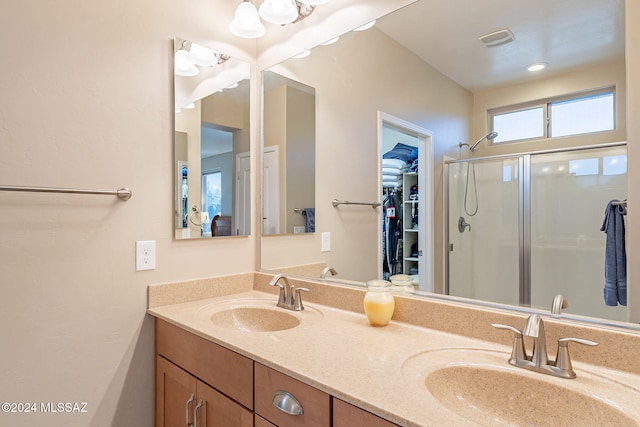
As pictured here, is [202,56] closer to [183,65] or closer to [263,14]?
[183,65]

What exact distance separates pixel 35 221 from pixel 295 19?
1378 mm

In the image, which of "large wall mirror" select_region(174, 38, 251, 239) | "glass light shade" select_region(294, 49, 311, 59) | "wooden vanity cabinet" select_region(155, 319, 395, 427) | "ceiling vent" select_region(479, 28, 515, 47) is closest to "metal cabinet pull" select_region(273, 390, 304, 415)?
"wooden vanity cabinet" select_region(155, 319, 395, 427)

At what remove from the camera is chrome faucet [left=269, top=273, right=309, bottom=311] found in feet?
4.97

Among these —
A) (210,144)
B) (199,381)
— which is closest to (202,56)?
(210,144)

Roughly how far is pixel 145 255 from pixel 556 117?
5.07 feet

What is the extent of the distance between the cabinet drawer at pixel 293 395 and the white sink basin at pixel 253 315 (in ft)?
1.33

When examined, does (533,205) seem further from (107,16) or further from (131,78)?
(107,16)

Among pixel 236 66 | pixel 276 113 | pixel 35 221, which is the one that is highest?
pixel 236 66

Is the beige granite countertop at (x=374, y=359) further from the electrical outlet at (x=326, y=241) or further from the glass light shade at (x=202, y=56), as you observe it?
the glass light shade at (x=202, y=56)

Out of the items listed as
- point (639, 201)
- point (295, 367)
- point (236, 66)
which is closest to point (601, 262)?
point (639, 201)

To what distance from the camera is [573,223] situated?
103 cm

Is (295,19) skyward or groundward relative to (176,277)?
skyward

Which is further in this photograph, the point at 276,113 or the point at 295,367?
the point at 276,113

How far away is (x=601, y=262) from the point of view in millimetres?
985
